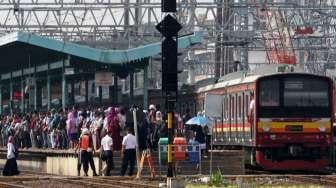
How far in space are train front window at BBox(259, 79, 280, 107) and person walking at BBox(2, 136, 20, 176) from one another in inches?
298

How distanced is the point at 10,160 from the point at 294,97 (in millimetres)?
8737

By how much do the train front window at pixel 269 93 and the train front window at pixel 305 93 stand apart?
10.8 inches

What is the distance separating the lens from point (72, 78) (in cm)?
5081

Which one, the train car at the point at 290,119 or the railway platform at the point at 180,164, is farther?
the train car at the point at 290,119

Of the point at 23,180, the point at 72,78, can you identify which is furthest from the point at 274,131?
the point at 72,78

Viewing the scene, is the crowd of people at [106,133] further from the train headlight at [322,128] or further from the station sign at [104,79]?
the train headlight at [322,128]

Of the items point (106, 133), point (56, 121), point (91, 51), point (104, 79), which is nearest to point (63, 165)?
point (56, 121)

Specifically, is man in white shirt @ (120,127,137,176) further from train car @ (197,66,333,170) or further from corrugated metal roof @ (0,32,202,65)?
corrugated metal roof @ (0,32,202,65)

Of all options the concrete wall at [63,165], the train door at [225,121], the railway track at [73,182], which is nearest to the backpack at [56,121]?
the concrete wall at [63,165]

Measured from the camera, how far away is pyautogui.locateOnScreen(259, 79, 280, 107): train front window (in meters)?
32.5

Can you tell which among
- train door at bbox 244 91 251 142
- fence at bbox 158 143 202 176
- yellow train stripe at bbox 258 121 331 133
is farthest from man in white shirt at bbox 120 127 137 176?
train door at bbox 244 91 251 142

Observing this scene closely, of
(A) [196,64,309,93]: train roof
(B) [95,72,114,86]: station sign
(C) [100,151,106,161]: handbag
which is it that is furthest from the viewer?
(B) [95,72,114,86]: station sign

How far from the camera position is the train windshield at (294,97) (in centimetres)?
3241

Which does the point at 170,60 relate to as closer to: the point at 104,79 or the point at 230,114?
the point at 230,114
